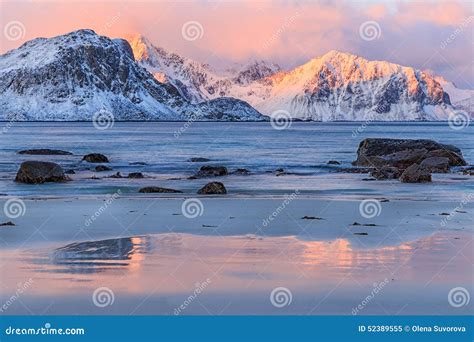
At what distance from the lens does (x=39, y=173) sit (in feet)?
103

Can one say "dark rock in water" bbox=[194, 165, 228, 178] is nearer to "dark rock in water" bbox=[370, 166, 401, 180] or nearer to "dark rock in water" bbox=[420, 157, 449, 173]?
"dark rock in water" bbox=[370, 166, 401, 180]

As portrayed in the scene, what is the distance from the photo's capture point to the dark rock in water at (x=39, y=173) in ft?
103

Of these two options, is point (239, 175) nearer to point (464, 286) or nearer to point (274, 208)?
point (274, 208)

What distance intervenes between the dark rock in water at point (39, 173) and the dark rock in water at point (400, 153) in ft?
59.5

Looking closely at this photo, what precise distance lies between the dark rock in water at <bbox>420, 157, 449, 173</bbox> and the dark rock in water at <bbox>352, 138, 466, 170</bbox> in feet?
6.26

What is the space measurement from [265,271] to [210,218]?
6779 mm

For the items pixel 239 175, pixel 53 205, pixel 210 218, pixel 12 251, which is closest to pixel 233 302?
pixel 12 251

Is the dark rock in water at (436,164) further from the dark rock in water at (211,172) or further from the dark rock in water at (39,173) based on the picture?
the dark rock in water at (39,173)

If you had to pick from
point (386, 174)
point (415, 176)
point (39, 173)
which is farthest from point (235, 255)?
point (386, 174)

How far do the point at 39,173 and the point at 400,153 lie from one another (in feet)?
67.5

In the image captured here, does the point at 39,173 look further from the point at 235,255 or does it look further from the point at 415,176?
the point at 235,255

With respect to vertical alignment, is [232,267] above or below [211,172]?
above

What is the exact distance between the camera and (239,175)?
39.2 meters

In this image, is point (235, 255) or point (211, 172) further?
point (211, 172)
